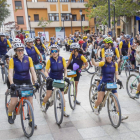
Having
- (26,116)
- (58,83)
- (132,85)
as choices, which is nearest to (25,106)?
(26,116)

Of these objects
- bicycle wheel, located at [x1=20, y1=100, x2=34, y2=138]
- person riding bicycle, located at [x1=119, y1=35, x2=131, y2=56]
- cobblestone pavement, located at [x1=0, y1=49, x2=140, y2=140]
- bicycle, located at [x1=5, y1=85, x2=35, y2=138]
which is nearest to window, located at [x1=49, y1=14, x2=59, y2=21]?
person riding bicycle, located at [x1=119, y1=35, x2=131, y2=56]

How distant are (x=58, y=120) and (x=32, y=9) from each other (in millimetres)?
42224

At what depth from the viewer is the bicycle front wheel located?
4.43m

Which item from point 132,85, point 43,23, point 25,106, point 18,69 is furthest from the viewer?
point 43,23

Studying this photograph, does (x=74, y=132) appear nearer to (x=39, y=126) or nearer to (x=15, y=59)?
(x=39, y=126)

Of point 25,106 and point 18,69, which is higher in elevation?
point 18,69

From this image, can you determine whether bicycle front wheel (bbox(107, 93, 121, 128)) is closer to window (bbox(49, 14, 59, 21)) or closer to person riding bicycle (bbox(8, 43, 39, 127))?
person riding bicycle (bbox(8, 43, 39, 127))

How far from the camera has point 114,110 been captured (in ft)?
15.1

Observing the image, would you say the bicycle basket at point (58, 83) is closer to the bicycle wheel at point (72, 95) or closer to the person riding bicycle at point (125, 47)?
the bicycle wheel at point (72, 95)

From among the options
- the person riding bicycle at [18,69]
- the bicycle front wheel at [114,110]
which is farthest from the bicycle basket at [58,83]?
the bicycle front wheel at [114,110]

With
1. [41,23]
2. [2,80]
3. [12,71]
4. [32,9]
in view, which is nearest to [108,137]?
[12,71]

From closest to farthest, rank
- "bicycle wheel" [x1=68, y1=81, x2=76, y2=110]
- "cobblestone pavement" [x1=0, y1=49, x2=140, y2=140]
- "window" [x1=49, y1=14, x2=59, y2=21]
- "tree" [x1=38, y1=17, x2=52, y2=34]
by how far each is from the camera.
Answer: "cobblestone pavement" [x1=0, y1=49, x2=140, y2=140]
"bicycle wheel" [x1=68, y1=81, x2=76, y2=110]
"tree" [x1=38, y1=17, x2=52, y2=34]
"window" [x1=49, y1=14, x2=59, y2=21]

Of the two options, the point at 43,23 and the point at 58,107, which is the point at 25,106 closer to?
the point at 58,107

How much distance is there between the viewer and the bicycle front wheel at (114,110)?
4.43 metres
